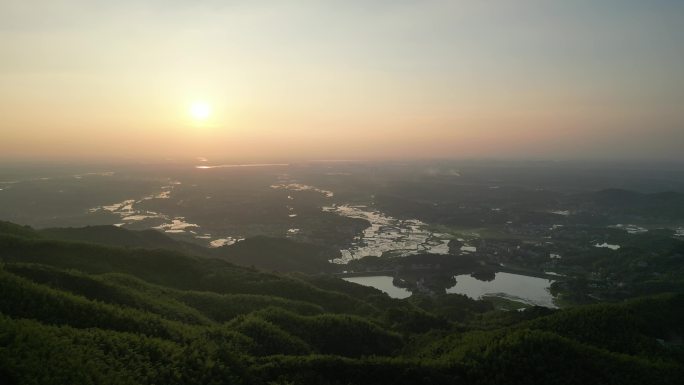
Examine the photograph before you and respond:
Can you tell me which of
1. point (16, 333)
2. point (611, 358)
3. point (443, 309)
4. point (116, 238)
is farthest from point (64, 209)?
point (611, 358)

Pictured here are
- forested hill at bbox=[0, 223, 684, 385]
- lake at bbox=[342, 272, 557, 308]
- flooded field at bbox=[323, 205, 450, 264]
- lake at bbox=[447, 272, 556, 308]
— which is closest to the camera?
forested hill at bbox=[0, 223, 684, 385]

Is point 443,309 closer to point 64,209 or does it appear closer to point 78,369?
point 78,369

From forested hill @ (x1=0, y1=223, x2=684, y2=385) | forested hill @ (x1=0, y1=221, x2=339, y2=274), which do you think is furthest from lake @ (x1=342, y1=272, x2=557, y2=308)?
forested hill @ (x1=0, y1=223, x2=684, y2=385)

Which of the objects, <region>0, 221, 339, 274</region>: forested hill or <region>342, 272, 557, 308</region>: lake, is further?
<region>0, 221, 339, 274</region>: forested hill

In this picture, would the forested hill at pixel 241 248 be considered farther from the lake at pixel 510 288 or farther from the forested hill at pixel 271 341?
the forested hill at pixel 271 341

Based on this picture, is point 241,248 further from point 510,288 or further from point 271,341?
point 271,341

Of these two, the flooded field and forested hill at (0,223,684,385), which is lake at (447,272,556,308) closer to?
the flooded field

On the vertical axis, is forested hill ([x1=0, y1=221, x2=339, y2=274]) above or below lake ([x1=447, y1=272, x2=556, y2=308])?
above

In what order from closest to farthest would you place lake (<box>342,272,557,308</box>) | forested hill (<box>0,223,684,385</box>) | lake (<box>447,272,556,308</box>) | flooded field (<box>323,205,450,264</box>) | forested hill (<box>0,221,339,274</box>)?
forested hill (<box>0,223,684,385</box>)
lake (<box>447,272,556,308</box>)
lake (<box>342,272,557,308</box>)
forested hill (<box>0,221,339,274</box>)
flooded field (<box>323,205,450,264</box>)

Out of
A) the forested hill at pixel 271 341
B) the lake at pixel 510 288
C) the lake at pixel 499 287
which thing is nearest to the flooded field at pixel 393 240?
the lake at pixel 499 287
